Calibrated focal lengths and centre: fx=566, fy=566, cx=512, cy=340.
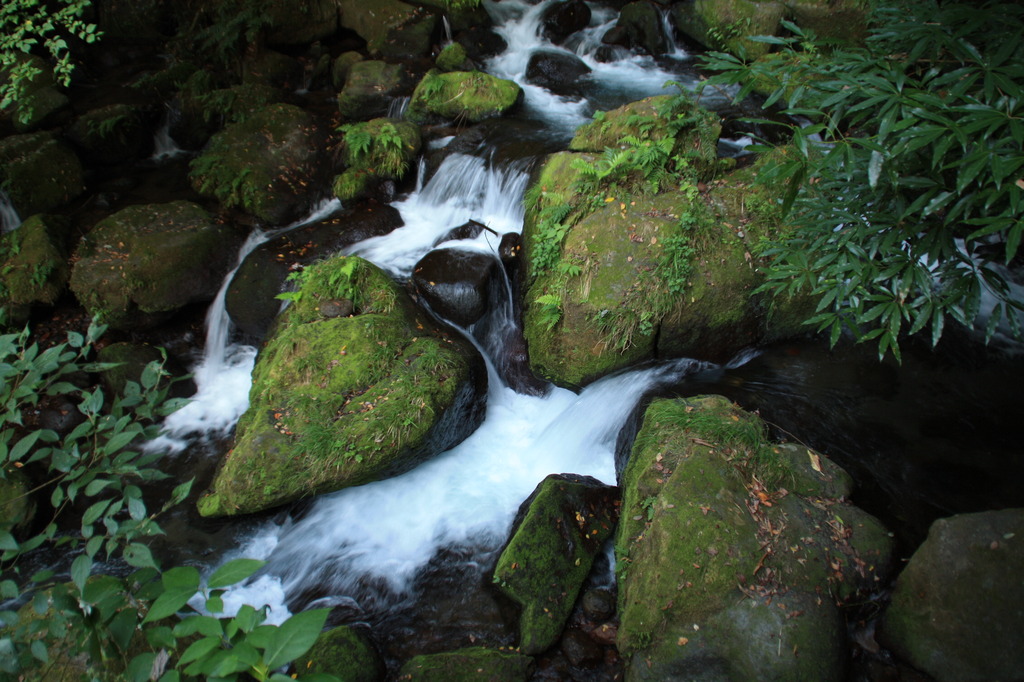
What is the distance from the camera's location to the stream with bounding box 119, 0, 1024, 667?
488cm

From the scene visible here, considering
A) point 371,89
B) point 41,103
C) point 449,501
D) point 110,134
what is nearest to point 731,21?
point 371,89

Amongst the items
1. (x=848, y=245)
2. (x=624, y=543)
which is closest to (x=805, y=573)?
(x=624, y=543)

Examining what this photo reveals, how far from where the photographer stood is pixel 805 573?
383cm

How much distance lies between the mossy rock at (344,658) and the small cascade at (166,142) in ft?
30.7

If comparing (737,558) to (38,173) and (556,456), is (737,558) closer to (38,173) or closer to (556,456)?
(556,456)

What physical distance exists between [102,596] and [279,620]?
3.50 m

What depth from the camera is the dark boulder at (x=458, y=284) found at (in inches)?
264

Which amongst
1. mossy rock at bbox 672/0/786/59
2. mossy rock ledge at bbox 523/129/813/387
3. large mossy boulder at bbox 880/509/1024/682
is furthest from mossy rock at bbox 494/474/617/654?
mossy rock at bbox 672/0/786/59

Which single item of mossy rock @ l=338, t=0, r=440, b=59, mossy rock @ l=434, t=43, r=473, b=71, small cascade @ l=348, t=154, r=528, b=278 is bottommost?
small cascade @ l=348, t=154, r=528, b=278

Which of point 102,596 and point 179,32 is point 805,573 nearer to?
point 102,596

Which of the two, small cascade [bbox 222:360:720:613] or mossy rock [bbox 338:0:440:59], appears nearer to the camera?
small cascade [bbox 222:360:720:613]

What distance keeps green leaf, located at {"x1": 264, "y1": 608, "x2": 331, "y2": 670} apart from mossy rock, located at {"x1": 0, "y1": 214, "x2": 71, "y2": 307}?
8333 mm

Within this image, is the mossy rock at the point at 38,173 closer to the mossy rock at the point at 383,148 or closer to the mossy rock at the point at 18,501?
the mossy rock at the point at 383,148

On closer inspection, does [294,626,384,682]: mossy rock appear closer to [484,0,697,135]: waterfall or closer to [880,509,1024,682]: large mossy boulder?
[880,509,1024,682]: large mossy boulder
